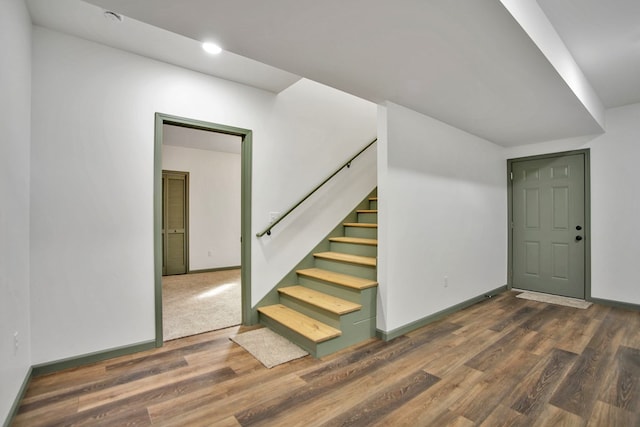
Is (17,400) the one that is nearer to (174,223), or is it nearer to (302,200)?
(302,200)

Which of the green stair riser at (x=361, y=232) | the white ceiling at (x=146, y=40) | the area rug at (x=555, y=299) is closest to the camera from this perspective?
the white ceiling at (x=146, y=40)

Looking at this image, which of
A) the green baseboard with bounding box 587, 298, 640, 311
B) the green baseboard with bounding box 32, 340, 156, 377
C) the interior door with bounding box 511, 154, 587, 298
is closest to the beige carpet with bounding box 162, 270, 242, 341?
the green baseboard with bounding box 32, 340, 156, 377

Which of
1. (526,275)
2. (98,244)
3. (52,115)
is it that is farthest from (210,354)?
(526,275)

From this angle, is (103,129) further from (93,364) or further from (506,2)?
(506,2)

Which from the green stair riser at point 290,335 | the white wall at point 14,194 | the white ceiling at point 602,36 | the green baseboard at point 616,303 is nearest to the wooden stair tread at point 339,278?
the green stair riser at point 290,335

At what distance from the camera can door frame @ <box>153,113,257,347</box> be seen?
2.73 m

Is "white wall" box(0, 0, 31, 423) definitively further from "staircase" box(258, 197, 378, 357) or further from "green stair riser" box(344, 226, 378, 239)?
"green stair riser" box(344, 226, 378, 239)

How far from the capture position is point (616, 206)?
395 cm

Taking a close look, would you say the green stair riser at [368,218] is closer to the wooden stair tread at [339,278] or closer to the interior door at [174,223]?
the wooden stair tread at [339,278]

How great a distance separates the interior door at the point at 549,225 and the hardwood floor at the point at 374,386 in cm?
149

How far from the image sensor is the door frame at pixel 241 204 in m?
2.73

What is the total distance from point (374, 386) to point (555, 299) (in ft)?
11.8

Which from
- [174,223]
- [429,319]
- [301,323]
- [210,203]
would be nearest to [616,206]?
[429,319]

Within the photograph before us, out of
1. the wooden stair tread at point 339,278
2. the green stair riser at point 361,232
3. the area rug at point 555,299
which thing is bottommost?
the area rug at point 555,299
